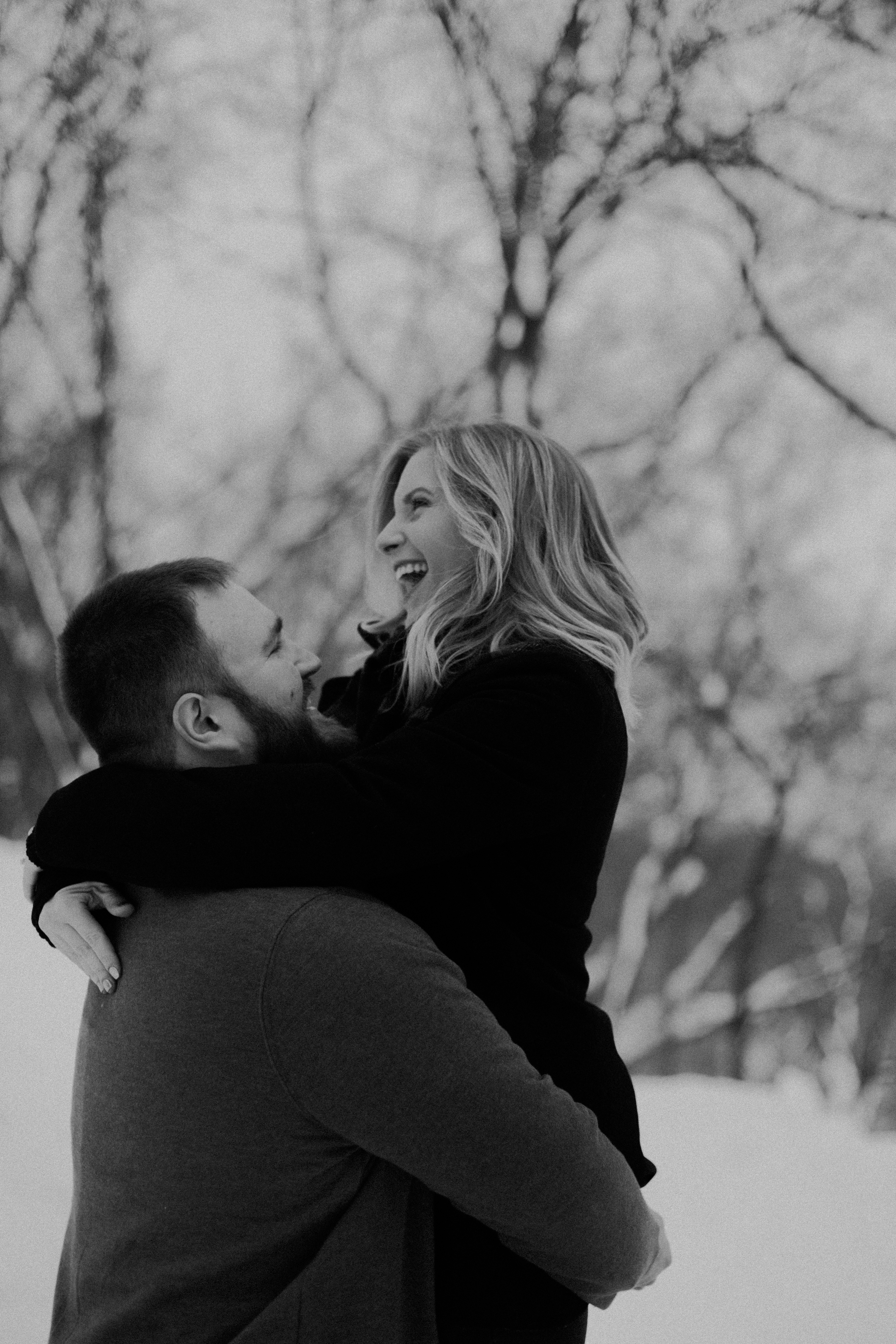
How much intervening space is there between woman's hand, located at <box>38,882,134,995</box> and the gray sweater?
17 mm

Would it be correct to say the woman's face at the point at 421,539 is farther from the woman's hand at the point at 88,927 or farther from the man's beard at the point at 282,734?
the woman's hand at the point at 88,927

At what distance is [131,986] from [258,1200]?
24cm

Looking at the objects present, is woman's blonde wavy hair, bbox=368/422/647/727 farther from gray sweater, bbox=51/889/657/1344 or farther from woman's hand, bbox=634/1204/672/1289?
woman's hand, bbox=634/1204/672/1289

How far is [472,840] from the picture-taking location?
1.21m

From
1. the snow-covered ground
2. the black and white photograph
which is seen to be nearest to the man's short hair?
the black and white photograph

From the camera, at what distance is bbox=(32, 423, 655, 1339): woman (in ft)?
3.76

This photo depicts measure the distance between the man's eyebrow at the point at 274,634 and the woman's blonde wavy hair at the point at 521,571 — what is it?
0.56 feet

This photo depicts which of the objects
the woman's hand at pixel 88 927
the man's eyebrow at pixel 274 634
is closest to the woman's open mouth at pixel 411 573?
the man's eyebrow at pixel 274 634

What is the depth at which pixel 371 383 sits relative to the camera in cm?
839

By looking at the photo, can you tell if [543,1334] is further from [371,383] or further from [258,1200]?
[371,383]

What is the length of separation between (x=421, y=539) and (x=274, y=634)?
36 cm

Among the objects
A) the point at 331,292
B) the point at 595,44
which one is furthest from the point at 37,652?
the point at 595,44

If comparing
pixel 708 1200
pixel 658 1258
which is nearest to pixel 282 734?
pixel 658 1258

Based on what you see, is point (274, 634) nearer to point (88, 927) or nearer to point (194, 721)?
point (194, 721)
